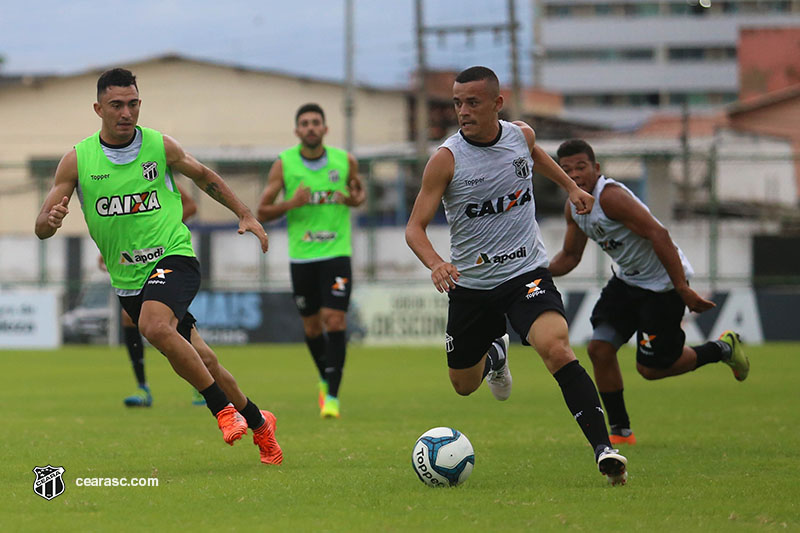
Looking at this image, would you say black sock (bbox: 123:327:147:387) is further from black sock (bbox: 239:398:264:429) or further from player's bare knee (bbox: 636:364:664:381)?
player's bare knee (bbox: 636:364:664:381)

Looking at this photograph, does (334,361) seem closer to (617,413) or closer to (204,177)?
(617,413)

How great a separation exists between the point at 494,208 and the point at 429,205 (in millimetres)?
457

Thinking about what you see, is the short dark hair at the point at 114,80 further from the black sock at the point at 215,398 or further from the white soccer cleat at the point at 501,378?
the white soccer cleat at the point at 501,378

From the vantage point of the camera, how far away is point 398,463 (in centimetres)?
779

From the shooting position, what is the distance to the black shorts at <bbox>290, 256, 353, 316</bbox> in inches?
450

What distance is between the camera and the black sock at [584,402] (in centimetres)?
664

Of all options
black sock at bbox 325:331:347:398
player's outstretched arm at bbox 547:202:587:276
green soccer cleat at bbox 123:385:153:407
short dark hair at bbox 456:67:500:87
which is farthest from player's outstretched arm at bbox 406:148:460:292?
green soccer cleat at bbox 123:385:153:407

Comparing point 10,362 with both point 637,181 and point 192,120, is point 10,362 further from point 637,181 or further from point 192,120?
point 192,120

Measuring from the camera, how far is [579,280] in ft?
86.4

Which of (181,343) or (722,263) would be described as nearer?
(181,343)

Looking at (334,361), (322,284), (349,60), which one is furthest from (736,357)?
(349,60)

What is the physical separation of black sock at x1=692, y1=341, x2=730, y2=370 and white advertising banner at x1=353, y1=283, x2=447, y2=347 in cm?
1487

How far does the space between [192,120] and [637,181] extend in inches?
885

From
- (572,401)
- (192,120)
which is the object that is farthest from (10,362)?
(192,120)
